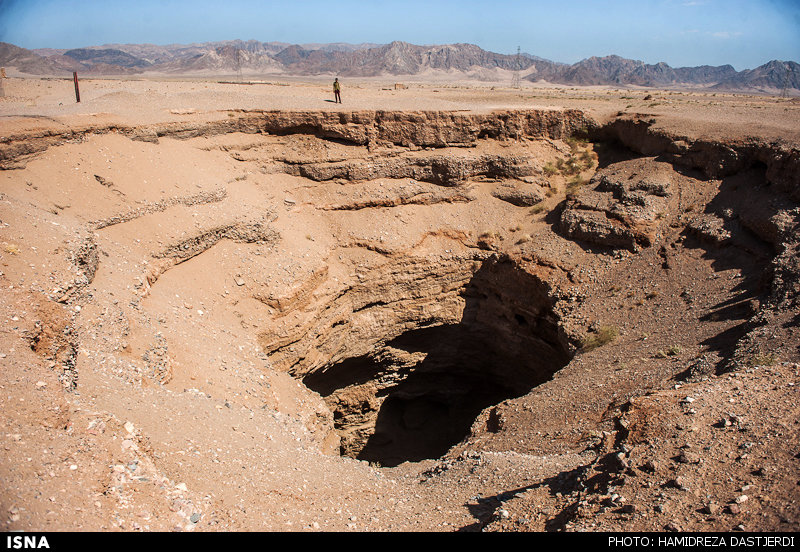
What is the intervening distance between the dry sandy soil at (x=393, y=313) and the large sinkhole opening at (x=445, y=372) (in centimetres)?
10

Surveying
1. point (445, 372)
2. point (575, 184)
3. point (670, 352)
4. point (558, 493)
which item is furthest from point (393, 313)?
point (558, 493)

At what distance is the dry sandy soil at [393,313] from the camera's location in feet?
18.0

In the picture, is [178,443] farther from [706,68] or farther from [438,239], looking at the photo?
[706,68]

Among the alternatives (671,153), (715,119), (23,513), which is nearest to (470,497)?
(23,513)

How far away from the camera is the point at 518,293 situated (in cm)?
1552

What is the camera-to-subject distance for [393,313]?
52.1 ft

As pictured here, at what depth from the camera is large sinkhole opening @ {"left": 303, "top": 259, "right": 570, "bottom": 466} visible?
607 inches

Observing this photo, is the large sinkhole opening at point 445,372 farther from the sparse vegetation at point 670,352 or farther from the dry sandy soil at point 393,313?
the sparse vegetation at point 670,352

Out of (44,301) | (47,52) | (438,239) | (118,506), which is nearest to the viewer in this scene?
(118,506)

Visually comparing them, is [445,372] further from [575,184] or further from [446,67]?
[446,67]

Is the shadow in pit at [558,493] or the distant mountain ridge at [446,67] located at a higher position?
the distant mountain ridge at [446,67]

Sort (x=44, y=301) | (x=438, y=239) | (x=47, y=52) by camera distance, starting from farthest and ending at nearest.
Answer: (x=47, y=52) < (x=438, y=239) < (x=44, y=301)

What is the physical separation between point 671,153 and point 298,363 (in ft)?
39.8

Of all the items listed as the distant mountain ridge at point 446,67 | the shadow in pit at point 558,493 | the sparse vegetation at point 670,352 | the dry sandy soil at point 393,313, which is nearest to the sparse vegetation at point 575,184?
the dry sandy soil at point 393,313
